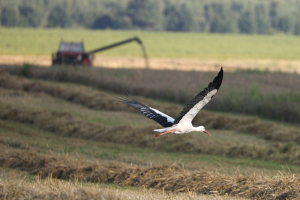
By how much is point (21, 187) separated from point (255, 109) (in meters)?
14.9

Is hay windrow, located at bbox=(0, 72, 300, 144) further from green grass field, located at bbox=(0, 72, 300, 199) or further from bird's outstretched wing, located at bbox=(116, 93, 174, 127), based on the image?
bird's outstretched wing, located at bbox=(116, 93, 174, 127)

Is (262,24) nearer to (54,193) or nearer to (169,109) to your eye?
(169,109)

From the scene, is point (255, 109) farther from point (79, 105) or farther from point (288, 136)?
point (79, 105)

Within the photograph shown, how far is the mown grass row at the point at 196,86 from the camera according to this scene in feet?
66.3

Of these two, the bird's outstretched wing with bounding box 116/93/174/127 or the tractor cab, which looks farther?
the tractor cab

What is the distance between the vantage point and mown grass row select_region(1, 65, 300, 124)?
66.3 ft

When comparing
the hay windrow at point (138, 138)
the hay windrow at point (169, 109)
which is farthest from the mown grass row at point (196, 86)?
the hay windrow at point (138, 138)

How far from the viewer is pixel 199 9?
141625 millimetres

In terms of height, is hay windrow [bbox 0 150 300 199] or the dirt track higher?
hay windrow [bbox 0 150 300 199]

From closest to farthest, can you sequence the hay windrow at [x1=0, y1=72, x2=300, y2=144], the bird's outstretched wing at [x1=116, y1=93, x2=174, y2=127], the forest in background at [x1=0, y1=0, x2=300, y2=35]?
the bird's outstretched wing at [x1=116, y1=93, x2=174, y2=127], the hay windrow at [x1=0, y1=72, x2=300, y2=144], the forest in background at [x1=0, y1=0, x2=300, y2=35]

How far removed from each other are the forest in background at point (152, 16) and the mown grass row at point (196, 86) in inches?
3954

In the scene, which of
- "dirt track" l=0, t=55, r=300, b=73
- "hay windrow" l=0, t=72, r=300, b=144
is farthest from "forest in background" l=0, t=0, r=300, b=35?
"hay windrow" l=0, t=72, r=300, b=144

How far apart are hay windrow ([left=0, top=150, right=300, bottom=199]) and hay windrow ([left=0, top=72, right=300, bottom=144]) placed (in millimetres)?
6698

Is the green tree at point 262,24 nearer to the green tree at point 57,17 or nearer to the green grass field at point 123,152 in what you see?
the green tree at point 57,17
